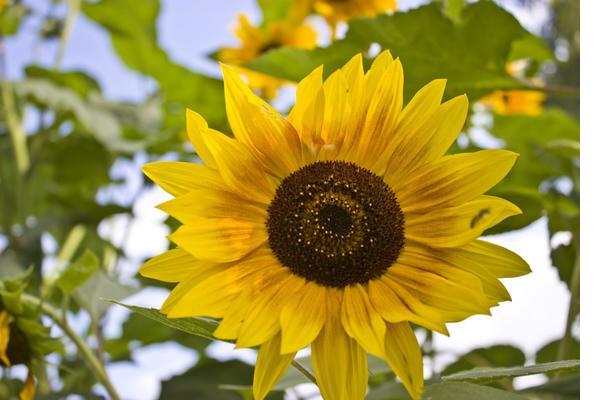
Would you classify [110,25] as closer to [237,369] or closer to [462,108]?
[237,369]

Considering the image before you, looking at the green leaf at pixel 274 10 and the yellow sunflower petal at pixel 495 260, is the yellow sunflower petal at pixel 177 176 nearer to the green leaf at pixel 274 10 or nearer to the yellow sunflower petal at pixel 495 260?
the yellow sunflower petal at pixel 495 260

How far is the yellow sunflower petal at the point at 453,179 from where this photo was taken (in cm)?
37

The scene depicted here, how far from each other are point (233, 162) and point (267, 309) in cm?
8

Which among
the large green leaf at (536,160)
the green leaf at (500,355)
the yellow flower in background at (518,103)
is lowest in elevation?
the green leaf at (500,355)

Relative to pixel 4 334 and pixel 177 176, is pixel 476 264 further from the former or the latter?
pixel 4 334

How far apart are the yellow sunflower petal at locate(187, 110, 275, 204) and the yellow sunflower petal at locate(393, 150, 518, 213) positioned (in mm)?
71

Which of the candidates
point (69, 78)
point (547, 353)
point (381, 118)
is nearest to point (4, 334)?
point (381, 118)

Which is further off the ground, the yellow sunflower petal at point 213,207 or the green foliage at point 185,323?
the yellow sunflower petal at point 213,207

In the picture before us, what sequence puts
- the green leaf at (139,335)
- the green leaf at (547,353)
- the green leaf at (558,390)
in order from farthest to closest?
the green leaf at (139,335) → the green leaf at (547,353) → the green leaf at (558,390)

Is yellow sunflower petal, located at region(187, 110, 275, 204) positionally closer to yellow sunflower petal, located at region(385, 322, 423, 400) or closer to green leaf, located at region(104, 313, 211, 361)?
yellow sunflower petal, located at region(385, 322, 423, 400)

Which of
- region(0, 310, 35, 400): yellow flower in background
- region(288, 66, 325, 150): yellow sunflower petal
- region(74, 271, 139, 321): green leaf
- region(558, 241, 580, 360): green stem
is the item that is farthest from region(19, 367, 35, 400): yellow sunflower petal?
region(558, 241, 580, 360): green stem

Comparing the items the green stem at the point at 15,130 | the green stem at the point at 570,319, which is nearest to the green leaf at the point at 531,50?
the green stem at the point at 570,319

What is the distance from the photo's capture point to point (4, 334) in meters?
0.47

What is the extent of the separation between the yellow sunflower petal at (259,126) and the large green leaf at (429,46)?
17cm
